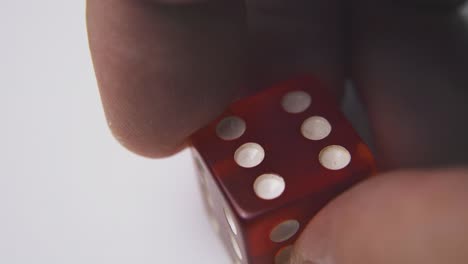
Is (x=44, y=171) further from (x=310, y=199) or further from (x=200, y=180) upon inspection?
(x=310, y=199)

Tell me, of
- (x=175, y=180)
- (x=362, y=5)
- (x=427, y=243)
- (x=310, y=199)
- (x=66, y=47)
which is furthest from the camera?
(x=66, y=47)

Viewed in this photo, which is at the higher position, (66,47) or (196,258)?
(66,47)

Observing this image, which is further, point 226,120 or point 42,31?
point 42,31

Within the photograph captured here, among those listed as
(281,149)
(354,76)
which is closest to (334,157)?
(281,149)

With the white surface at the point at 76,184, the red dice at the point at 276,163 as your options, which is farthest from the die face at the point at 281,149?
the white surface at the point at 76,184

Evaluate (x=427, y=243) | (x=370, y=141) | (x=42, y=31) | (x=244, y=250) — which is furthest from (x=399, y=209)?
(x=42, y=31)

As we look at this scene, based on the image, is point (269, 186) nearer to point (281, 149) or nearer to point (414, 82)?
point (281, 149)

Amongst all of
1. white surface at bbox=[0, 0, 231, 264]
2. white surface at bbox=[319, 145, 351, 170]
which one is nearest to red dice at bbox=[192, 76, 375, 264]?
white surface at bbox=[319, 145, 351, 170]
